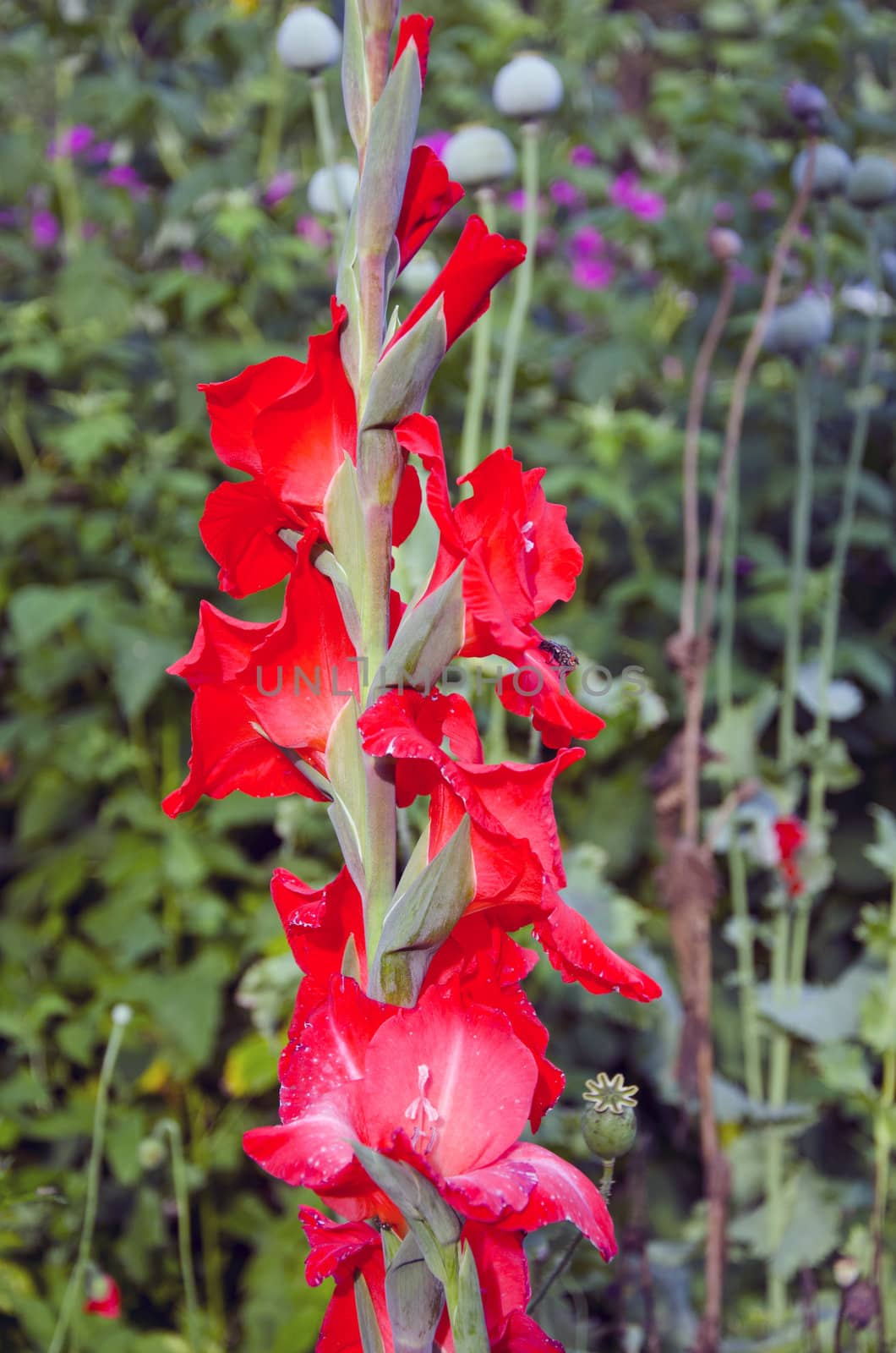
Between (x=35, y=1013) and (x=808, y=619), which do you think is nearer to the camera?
(x=35, y=1013)

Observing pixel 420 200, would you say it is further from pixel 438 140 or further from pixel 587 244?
pixel 587 244

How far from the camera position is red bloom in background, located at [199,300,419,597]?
583 millimetres

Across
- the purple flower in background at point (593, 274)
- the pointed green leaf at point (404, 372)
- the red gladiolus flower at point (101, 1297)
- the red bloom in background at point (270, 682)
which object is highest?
the pointed green leaf at point (404, 372)

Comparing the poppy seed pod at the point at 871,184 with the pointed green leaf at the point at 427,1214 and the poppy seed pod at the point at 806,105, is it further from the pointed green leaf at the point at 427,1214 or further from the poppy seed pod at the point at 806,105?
the pointed green leaf at the point at 427,1214

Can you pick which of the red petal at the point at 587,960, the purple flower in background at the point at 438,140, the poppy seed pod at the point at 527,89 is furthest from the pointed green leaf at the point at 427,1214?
the purple flower in background at the point at 438,140

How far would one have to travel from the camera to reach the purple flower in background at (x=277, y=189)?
2539mm

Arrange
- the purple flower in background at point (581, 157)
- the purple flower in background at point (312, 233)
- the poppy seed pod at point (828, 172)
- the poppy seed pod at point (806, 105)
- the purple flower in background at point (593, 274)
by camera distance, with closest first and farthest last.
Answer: the poppy seed pod at point (806, 105), the poppy seed pod at point (828, 172), the purple flower in background at point (312, 233), the purple flower in background at point (593, 274), the purple flower in background at point (581, 157)

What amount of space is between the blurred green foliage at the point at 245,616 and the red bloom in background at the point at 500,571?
0.86 meters

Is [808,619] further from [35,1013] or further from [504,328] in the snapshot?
[35,1013]

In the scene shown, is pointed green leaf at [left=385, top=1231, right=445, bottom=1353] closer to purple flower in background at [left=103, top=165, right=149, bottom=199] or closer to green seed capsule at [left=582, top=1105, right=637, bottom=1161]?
green seed capsule at [left=582, top=1105, right=637, bottom=1161]

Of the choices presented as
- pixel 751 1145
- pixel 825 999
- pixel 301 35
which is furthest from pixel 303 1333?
pixel 301 35

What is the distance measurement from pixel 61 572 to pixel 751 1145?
4.47 ft

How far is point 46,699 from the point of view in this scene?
7.03 feet

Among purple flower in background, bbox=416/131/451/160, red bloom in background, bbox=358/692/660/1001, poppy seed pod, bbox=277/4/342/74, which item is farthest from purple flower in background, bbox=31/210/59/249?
red bloom in background, bbox=358/692/660/1001
